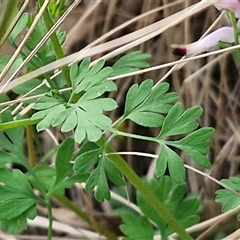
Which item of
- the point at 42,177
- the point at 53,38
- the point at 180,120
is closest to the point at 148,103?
the point at 180,120

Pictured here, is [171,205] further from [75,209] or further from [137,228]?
[75,209]

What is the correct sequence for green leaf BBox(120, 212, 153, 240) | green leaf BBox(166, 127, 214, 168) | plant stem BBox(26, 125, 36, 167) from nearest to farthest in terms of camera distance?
green leaf BBox(166, 127, 214, 168)
green leaf BBox(120, 212, 153, 240)
plant stem BBox(26, 125, 36, 167)

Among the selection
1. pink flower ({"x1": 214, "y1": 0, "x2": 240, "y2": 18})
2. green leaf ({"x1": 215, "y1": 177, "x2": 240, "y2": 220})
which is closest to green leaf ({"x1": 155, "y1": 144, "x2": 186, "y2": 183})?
green leaf ({"x1": 215, "y1": 177, "x2": 240, "y2": 220})

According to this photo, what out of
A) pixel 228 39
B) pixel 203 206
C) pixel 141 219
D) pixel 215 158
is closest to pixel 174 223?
pixel 141 219

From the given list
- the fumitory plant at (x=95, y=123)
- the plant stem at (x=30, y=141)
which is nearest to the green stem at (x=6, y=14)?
the fumitory plant at (x=95, y=123)

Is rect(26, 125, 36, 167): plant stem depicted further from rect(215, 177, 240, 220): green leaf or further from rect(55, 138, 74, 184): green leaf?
rect(215, 177, 240, 220): green leaf
